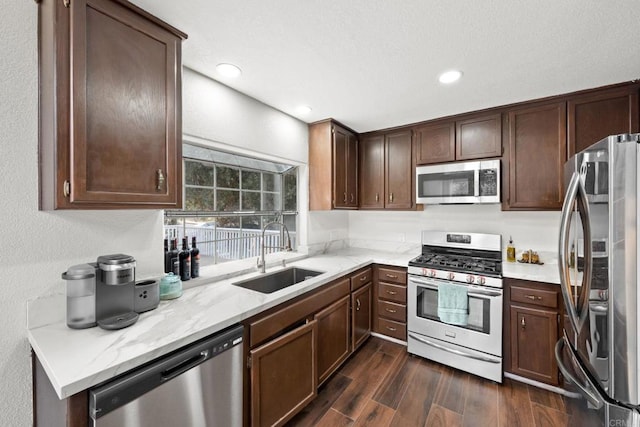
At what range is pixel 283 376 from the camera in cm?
166

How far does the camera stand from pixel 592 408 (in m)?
1.20

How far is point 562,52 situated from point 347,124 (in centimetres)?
184

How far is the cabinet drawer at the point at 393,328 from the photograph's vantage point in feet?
8.92

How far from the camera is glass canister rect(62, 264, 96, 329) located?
119cm

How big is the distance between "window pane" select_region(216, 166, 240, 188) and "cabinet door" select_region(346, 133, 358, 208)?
1.30 m

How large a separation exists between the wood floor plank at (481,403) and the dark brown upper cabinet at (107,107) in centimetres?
237

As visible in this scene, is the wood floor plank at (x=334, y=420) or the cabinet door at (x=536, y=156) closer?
the wood floor plank at (x=334, y=420)

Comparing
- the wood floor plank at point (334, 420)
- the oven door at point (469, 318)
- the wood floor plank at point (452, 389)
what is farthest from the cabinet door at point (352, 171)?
the wood floor plank at point (334, 420)

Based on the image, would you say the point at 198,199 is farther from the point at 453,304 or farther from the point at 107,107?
the point at 453,304

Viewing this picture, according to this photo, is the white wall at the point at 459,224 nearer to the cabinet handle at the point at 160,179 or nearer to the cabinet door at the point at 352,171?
the cabinet door at the point at 352,171

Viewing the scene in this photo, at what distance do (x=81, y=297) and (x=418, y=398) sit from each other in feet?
7.34

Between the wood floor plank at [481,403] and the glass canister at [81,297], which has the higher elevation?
the glass canister at [81,297]

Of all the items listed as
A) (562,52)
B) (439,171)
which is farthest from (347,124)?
(562,52)

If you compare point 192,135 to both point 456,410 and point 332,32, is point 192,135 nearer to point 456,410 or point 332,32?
point 332,32
